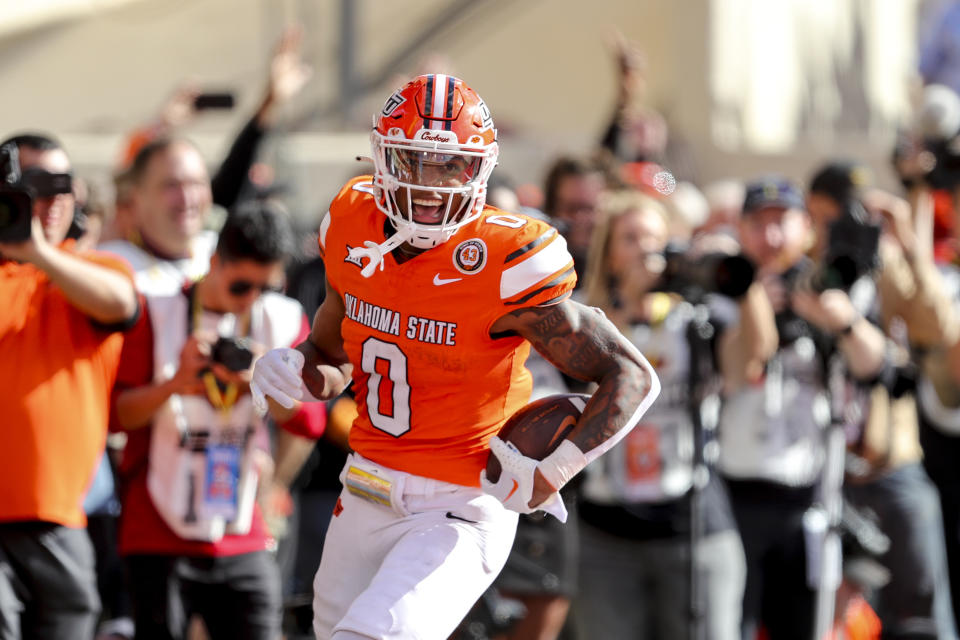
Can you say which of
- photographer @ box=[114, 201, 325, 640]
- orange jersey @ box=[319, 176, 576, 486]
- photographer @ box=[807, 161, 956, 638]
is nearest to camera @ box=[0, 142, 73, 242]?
photographer @ box=[114, 201, 325, 640]

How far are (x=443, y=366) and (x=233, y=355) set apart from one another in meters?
1.06

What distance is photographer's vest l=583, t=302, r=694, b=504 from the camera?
551 cm

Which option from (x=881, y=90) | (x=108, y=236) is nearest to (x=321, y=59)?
(x=881, y=90)

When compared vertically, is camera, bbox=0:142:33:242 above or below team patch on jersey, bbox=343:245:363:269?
above

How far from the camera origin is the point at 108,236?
6582 mm

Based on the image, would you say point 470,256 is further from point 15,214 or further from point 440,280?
point 15,214

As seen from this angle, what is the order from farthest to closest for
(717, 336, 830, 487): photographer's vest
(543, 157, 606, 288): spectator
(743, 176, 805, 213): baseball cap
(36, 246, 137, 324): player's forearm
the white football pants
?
(543, 157, 606, 288): spectator
(743, 176, 805, 213): baseball cap
(717, 336, 830, 487): photographer's vest
(36, 246, 137, 324): player's forearm
the white football pants

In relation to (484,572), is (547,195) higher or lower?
higher

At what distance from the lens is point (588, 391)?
19.2 ft

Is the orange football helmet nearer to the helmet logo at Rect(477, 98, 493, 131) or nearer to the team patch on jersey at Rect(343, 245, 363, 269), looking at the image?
the helmet logo at Rect(477, 98, 493, 131)

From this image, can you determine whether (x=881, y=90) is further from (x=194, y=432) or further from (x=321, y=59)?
(x=194, y=432)

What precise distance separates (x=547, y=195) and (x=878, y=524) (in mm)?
2041

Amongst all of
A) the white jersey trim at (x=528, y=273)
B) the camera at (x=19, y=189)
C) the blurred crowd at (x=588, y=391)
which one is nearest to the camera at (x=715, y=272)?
the blurred crowd at (x=588, y=391)

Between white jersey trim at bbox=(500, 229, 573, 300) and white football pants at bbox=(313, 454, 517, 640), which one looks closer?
white football pants at bbox=(313, 454, 517, 640)
